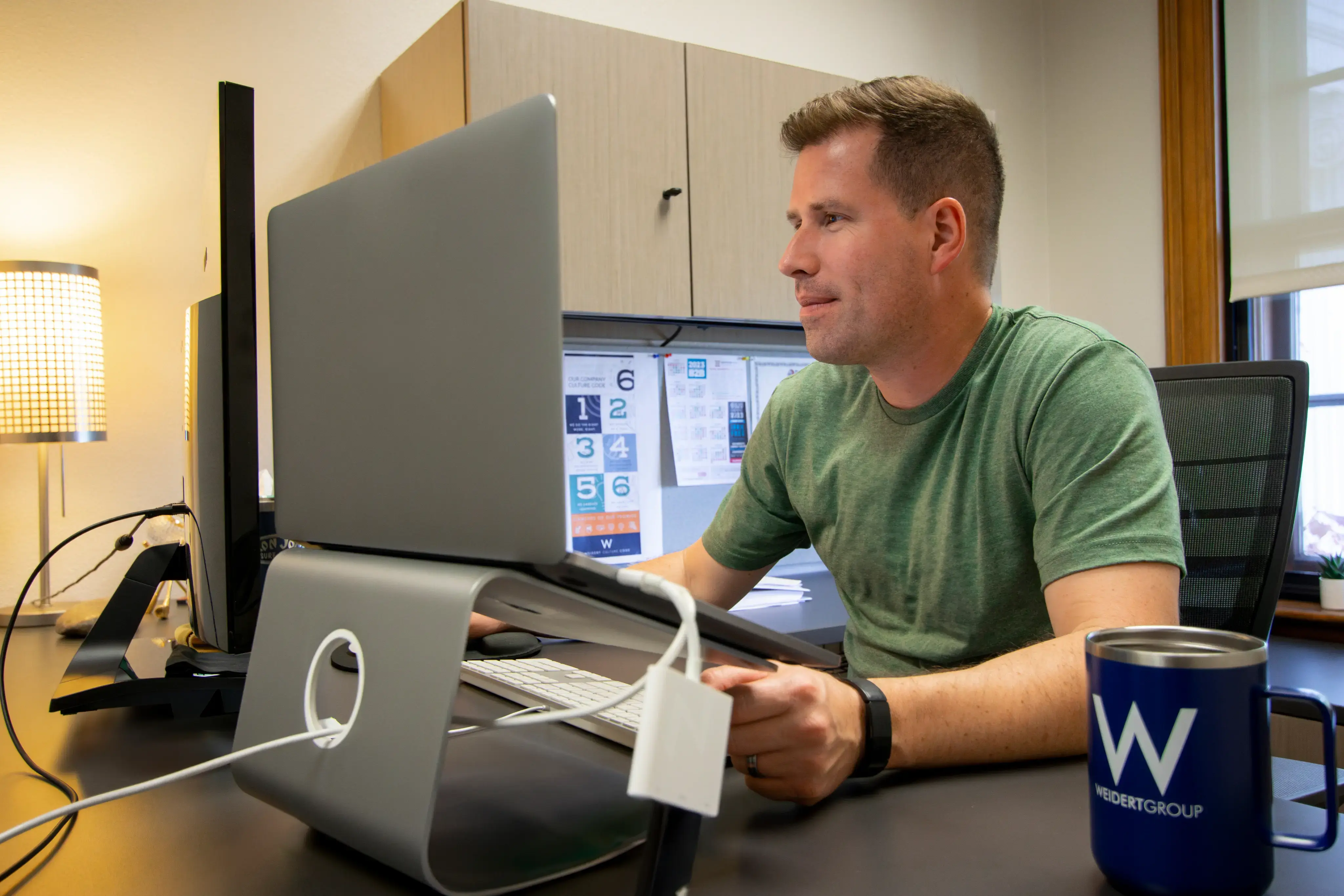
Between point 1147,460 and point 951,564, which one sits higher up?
point 1147,460

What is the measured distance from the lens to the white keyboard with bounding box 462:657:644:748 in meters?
0.71

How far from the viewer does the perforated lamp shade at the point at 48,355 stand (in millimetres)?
1515

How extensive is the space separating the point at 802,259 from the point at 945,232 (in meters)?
0.18

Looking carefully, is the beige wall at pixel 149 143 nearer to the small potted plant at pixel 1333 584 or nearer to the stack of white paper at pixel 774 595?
the stack of white paper at pixel 774 595

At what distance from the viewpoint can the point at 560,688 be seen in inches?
30.9

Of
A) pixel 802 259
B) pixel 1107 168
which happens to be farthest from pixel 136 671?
pixel 1107 168

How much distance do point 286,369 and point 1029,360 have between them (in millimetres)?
742

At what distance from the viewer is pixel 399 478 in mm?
502

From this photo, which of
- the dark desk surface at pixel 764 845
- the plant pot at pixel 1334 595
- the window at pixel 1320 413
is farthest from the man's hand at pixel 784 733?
the window at pixel 1320 413

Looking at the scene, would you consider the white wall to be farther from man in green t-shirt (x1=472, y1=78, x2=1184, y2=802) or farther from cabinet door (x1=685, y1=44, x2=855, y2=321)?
man in green t-shirt (x1=472, y1=78, x2=1184, y2=802)

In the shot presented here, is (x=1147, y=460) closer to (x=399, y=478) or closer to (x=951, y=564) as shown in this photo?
(x=951, y=564)

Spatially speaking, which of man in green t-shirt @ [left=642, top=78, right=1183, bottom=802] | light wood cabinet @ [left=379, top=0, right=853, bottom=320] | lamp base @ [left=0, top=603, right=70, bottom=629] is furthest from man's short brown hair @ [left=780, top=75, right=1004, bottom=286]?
lamp base @ [left=0, top=603, right=70, bottom=629]

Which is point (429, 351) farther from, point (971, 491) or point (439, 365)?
point (971, 491)

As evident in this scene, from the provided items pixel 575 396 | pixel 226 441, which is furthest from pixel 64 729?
pixel 575 396
